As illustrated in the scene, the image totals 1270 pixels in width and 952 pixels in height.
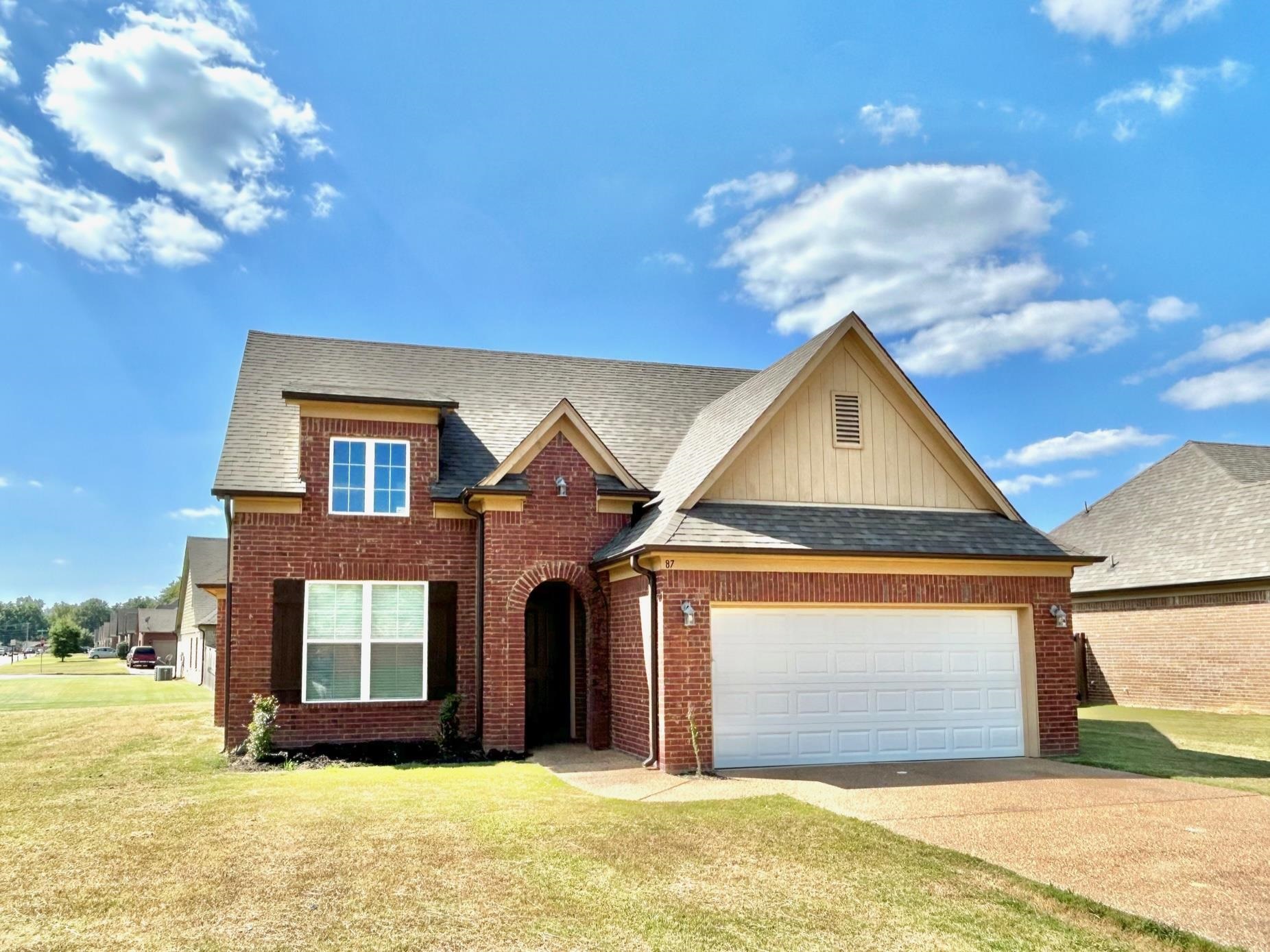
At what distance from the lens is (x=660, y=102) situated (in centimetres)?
1531

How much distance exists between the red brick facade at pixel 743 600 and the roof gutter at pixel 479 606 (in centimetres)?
219

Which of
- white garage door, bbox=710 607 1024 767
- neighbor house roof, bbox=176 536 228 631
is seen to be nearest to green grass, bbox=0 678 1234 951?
white garage door, bbox=710 607 1024 767

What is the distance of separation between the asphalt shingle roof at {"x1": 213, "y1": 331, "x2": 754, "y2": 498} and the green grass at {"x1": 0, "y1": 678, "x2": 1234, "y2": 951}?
20.9ft

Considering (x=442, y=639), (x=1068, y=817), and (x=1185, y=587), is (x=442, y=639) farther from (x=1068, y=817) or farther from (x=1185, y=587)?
(x=1185, y=587)

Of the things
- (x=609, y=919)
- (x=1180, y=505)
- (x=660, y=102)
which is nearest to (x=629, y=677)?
(x=609, y=919)

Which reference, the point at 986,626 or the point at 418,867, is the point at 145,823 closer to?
the point at 418,867

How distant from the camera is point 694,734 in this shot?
1277 cm

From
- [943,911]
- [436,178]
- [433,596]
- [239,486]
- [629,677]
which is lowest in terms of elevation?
[943,911]

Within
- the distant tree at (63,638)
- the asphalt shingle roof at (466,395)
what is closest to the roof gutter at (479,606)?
the asphalt shingle roof at (466,395)

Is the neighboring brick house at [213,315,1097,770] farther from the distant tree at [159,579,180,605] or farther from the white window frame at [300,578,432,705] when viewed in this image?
the distant tree at [159,579,180,605]

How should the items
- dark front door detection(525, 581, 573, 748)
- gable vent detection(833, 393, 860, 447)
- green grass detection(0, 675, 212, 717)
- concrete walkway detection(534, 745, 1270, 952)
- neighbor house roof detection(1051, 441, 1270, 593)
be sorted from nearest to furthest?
concrete walkway detection(534, 745, 1270, 952) < gable vent detection(833, 393, 860, 447) < dark front door detection(525, 581, 573, 748) < neighbor house roof detection(1051, 441, 1270, 593) < green grass detection(0, 675, 212, 717)

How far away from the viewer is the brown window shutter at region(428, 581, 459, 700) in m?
15.8

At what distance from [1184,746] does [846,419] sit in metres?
Answer: 7.68

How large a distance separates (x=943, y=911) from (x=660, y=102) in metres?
12.6
